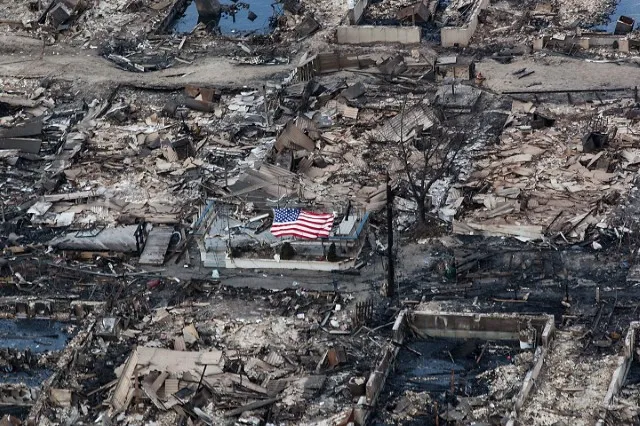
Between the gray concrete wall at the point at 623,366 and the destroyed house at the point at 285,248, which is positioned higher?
the gray concrete wall at the point at 623,366

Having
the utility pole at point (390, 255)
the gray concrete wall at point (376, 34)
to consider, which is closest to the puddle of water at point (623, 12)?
the gray concrete wall at point (376, 34)

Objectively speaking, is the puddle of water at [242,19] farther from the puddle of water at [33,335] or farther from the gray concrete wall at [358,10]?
the puddle of water at [33,335]

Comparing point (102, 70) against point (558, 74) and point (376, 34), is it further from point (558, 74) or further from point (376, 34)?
point (558, 74)

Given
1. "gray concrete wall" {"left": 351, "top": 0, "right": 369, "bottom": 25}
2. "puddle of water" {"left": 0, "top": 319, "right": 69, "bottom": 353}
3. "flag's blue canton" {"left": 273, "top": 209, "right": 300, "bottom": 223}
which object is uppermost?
"flag's blue canton" {"left": 273, "top": 209, "right": 300, "bottom": 223}

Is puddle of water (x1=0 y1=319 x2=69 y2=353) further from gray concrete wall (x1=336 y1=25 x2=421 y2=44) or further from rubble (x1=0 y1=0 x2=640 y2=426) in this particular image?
gray concrete wall (x1=336 y1=25 x2=421 y2=44)

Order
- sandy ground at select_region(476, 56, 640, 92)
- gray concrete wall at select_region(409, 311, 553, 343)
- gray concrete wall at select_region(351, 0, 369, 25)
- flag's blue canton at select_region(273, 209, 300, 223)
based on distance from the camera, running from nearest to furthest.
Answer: gray concrete wall at select_region(409, 311, 553, 343), flag's blue canton at select_region(273, 209, 300, 223), sandy ground at select_region(476, 56, 640, 92), gray concrete wall at select_region(351, 0, 369, 25)

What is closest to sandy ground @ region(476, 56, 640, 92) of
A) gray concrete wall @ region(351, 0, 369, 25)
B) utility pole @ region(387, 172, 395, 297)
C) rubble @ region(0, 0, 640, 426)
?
rubble @ region(0, 0, 640, 426)
